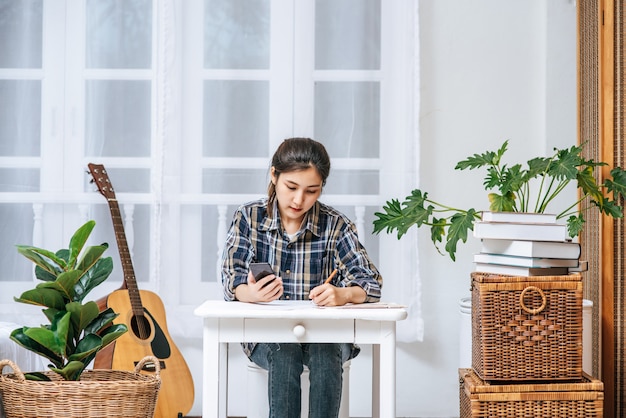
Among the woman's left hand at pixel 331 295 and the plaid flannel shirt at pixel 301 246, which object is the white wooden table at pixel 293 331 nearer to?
the woman's left hand at pixel 331 295

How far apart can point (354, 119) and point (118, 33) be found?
103cm

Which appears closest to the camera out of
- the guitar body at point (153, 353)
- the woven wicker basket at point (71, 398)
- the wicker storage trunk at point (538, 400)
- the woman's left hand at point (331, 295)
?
the woven wicker basket at point (71, 398)

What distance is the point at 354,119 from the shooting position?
10.7 ft

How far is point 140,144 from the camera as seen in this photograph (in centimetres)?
326

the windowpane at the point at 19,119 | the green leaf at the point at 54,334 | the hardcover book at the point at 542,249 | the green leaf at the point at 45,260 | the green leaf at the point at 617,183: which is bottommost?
the green leaf at the point at 54,334

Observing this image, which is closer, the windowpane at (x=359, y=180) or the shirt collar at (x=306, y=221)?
the shirt collar at (x=306, y=221)

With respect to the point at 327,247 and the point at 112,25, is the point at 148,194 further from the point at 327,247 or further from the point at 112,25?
the point at 327,247

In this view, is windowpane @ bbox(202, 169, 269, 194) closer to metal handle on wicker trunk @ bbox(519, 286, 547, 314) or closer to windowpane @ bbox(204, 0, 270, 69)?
windowpane @ bbox(204, 0, 270, 69)

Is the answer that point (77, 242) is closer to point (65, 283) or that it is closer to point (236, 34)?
point (65, 283)

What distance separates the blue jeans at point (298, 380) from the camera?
2.10 meters

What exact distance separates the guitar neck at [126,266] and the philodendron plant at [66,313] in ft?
2.68

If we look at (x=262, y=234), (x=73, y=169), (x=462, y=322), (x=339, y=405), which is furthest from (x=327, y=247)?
(x=73, y=169)

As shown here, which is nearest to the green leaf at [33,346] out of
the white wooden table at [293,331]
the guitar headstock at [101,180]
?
the white wooden table at [293,331]

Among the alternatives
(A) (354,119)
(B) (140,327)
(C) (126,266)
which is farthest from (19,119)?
(A) (354,119)
